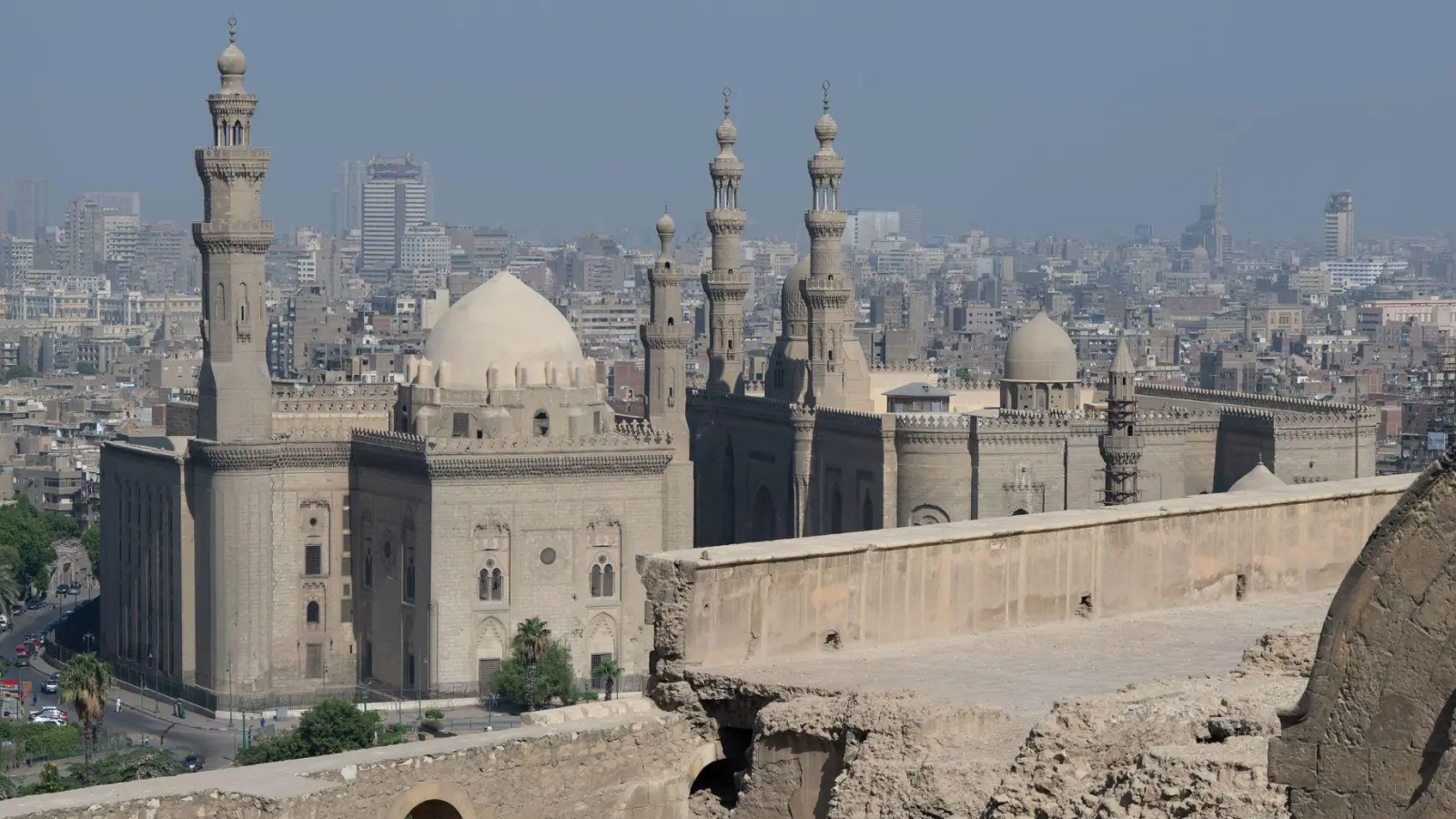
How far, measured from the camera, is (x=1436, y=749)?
6734mm

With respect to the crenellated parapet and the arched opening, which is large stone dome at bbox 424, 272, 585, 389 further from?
the crenellated parapet

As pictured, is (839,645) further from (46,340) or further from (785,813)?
(46,340)

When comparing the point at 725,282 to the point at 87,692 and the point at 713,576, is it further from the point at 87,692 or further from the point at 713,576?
the point at 713,576

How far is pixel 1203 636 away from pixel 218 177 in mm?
35876

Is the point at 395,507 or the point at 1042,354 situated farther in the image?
the point at 1042,354

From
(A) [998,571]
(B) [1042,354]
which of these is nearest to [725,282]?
(B) [1042,354]

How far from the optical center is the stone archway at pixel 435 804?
30.7 ft

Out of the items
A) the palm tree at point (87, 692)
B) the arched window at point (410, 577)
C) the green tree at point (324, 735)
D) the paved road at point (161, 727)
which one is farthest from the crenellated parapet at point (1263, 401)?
the palm tree at point (87, 692)

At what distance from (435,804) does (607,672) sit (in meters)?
33.8

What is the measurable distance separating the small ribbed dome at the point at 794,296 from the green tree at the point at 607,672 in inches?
403

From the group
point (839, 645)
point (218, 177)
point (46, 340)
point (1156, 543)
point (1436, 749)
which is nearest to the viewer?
point (1436, 749)

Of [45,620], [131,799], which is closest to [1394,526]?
[131,799]

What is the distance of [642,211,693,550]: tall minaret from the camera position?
47531mm

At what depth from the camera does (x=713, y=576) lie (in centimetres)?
1034
